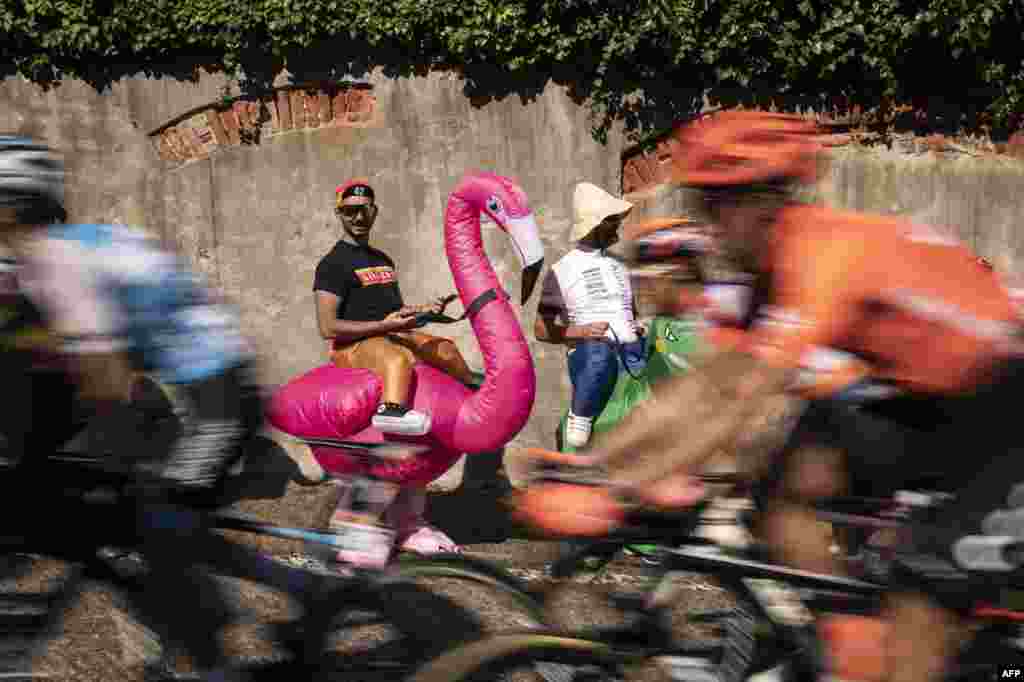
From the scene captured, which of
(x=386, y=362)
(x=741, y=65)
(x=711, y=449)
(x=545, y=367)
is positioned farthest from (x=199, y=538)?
(x=741, y=65)

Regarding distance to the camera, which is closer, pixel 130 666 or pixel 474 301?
pixel 130 666

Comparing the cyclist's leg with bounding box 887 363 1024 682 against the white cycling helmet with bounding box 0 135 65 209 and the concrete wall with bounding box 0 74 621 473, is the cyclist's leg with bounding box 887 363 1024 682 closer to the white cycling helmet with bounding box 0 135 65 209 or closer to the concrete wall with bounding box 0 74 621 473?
the white cycling helmet with bounding box 0 135 65 209

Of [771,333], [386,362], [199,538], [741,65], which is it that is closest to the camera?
[771,333]

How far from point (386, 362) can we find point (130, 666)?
2.88 m

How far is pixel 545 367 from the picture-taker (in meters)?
8.91

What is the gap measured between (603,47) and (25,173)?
5.84 m

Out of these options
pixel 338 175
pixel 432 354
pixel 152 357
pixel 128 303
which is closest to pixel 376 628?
pixel 152 357

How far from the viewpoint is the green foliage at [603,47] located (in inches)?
334

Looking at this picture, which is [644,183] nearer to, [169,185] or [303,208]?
[303,208]

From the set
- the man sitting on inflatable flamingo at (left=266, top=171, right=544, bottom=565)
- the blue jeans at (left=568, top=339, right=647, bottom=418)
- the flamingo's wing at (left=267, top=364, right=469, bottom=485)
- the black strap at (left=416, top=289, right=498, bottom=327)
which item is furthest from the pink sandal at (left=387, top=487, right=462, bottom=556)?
the blue jeans at (left=568, top=339, right=647, bottom=418)

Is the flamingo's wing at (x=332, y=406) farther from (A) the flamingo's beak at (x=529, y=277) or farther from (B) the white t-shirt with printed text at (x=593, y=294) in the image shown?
(B) the white t-shirt with printed text at (x=593, y=294)

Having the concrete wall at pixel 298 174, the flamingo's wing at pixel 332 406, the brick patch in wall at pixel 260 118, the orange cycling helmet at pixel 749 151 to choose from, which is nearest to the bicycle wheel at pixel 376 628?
the orange cycling helmet at pixel 749 151

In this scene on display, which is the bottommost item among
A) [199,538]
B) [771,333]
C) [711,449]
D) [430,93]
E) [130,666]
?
[130,666]

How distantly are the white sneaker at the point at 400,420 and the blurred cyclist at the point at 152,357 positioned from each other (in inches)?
112
